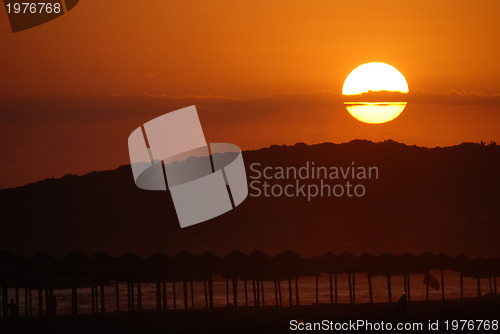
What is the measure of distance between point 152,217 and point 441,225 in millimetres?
54053

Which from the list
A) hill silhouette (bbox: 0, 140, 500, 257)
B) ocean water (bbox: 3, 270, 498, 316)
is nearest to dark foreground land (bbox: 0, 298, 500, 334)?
ocean water (bbox: 3, 270, 498, 316)

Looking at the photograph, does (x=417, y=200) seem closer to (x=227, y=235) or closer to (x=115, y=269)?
(x=227, y=235)

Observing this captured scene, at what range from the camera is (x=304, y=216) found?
170 m

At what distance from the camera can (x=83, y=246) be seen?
156m

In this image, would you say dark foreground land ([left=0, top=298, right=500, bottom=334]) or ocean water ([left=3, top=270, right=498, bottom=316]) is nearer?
dark foreground land ([left=0, top=298, right=500, bottom=334])

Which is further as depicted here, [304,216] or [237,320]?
[304,216]

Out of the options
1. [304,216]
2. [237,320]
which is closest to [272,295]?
[304,216]

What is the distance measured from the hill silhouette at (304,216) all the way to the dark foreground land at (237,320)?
11336 cm

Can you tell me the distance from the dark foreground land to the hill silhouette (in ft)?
372

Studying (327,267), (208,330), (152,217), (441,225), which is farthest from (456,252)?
(208,330)

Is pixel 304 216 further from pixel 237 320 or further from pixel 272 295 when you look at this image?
pixel 237 320

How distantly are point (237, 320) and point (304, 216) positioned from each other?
13432cm

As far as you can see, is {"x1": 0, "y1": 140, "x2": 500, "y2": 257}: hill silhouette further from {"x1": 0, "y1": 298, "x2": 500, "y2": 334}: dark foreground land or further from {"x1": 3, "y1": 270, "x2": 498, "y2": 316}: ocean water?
{"x1": 0, "y1": 298, "x2": 500, "y2": 334}: dark foreground land

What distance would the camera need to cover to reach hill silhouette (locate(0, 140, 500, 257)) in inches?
6152
